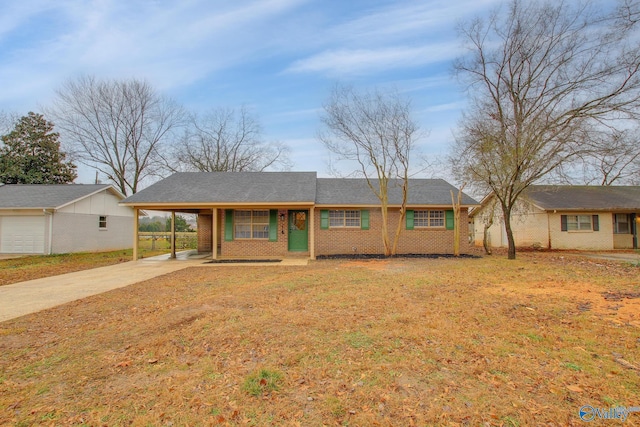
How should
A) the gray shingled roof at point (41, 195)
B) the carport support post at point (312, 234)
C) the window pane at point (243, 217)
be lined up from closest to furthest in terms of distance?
the carport support post at point (312, 234), the window pane at point (243, 217), the gray shingled roof at point (41, 195)

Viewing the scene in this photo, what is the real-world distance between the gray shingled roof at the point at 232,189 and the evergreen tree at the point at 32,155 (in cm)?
1582

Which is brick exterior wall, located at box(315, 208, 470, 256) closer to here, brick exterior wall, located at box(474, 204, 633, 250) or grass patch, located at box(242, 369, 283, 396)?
brick exterior wall, located at box(474, 204, 633, 250)

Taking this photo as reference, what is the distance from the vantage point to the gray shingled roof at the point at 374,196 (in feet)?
49.3

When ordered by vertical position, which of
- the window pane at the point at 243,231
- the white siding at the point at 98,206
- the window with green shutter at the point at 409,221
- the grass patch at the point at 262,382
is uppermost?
the white siding at the point at 98,206

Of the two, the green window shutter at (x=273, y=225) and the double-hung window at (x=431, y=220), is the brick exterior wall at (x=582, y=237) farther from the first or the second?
the green window shutter at (x=273, y=225)

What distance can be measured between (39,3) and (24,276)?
8126 millimetres

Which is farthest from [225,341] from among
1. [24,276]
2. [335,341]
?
[24,276]

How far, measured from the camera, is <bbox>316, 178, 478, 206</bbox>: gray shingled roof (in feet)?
49.3

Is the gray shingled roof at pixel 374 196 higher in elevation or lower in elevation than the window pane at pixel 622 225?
higher

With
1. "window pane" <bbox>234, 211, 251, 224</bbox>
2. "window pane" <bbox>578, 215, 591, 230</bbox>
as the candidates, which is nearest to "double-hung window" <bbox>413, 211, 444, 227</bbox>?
"window pane" <bbox>234, 211, 251, 224</bbox>

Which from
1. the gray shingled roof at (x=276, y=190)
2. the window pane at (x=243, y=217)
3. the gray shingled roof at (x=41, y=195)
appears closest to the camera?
the gray shingled roof at (x=276, y=190)

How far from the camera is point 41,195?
17.8 metres

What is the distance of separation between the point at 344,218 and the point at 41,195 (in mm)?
16305

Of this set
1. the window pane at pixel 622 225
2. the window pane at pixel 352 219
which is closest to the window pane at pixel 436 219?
the window pane at pixel 352 219
